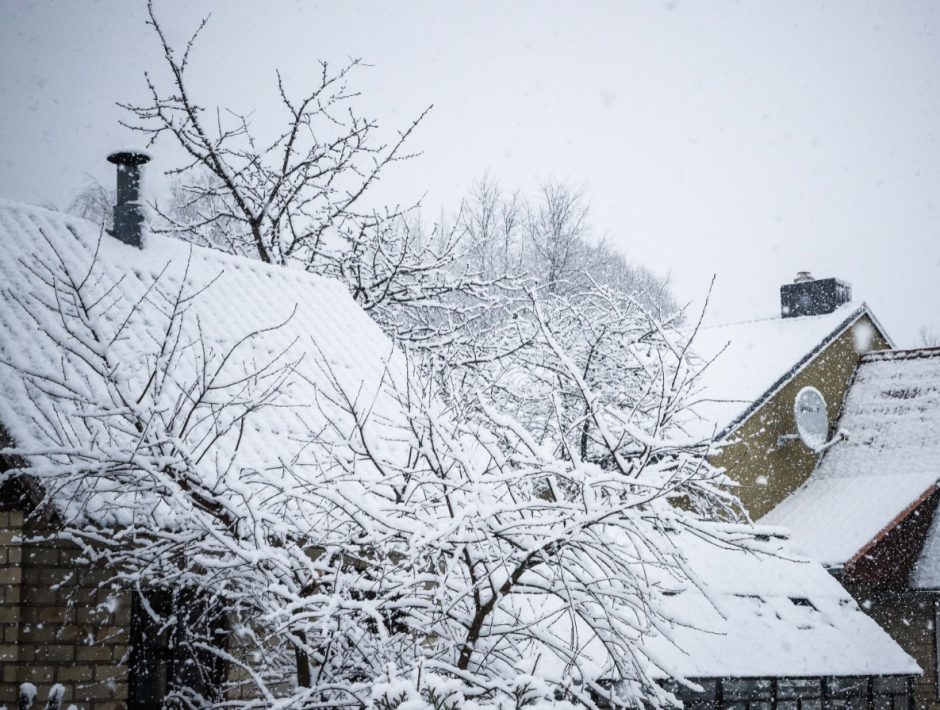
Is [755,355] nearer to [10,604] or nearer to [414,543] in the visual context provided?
[10,604]

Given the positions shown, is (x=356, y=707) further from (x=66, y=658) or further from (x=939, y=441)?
(x=939, y=441)

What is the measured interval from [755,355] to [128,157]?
13494mm

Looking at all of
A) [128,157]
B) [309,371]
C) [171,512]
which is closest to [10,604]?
[171,512]

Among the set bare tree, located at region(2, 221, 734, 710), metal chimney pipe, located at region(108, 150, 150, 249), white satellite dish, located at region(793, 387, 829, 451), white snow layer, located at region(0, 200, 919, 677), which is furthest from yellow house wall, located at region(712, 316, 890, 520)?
bare tree, located at region(2, 221, 734, 710)

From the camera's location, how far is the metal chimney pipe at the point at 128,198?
34.7ft

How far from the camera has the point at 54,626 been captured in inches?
288

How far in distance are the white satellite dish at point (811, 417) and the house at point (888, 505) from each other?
56 cm

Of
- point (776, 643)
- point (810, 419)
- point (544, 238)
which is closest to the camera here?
point (776, 643)

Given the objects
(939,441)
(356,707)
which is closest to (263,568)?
(356,707)

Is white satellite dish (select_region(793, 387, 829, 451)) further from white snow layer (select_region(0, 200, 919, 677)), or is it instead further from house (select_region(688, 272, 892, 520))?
white snow layer (select_region(0, 200, 919, 677))

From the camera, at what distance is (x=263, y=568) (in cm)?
538

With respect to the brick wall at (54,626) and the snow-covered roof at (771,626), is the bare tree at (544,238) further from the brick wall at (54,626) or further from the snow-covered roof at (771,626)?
the brick wall at (54,626)

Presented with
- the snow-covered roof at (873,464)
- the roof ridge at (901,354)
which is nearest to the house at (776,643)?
the snow-covered roof at (873,464)

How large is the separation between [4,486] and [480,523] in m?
4.32
